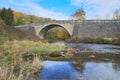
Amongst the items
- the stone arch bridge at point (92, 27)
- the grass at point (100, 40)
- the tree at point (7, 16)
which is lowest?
the grass at point (100, 40)

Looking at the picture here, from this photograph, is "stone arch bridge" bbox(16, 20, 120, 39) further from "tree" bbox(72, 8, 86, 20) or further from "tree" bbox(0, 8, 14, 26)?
"tree" bbox(72, 8, 86, 20)

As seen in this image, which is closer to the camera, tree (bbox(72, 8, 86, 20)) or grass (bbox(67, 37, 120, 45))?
grass (bbox(67, 37, 120, 45))

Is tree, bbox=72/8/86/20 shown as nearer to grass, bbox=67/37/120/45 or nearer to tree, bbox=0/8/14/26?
tree, bbox=0/8/14/26

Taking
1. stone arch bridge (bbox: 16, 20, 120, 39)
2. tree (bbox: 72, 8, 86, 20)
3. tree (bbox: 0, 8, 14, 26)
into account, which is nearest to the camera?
stone arch bridge (bbox: 16, 20, 120, 39)

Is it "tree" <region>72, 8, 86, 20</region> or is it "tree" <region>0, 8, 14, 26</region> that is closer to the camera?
"tree" <region>0, 8, 14, 26</region>

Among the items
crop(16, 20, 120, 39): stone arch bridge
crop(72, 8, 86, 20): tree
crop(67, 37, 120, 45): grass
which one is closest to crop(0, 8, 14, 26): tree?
crop(16, 20, 120, 39): stone arch bridge

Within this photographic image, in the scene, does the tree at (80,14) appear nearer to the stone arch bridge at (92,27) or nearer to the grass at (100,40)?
the stone arch bridge at (92,27)

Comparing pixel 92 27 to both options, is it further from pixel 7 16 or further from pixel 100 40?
pixel 7 16

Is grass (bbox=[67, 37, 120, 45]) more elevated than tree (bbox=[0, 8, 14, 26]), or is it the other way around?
tree (bbox=[0, 8, 14, 26])

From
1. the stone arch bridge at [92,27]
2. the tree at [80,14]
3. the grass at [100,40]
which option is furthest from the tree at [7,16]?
the grass at [100,40]

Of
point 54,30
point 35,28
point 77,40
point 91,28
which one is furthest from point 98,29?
point 54,30

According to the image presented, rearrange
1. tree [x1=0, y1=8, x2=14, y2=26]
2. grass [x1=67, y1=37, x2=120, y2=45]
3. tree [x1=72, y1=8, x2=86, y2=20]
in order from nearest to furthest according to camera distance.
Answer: grass [x1=67, y1=37, x2=120, y2=45] → tree [x1=0, y1=8, x2=14, y2=26] → tree [x1=72, y1=8, x2=86, y2=20]

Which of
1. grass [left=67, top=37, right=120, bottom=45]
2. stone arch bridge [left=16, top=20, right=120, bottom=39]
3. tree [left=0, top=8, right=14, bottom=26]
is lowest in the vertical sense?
grass [left=67, top=37, right=120, bottom=45]

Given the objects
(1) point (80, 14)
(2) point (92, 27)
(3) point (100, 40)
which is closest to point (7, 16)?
(1) point (80, 14)
